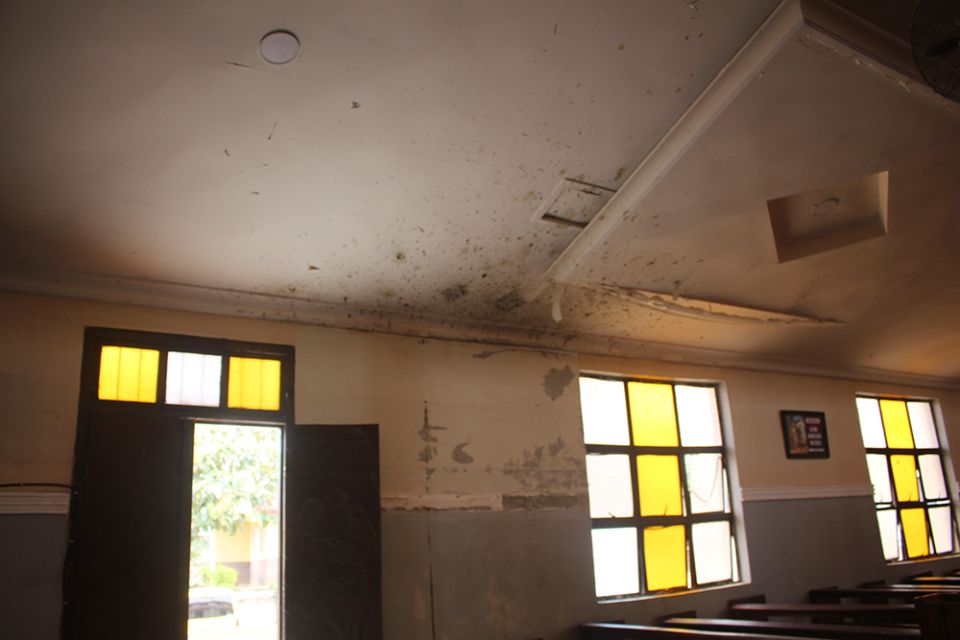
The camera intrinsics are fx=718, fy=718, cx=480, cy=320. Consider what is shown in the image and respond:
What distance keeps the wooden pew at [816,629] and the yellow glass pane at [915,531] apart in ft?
12.7

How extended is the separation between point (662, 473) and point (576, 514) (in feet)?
3.16

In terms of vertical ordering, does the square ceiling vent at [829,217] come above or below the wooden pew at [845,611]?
above

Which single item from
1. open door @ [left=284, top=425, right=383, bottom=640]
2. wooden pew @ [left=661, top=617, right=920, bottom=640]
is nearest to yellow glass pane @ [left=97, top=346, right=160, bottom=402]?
open door @ [left=284, top=425, right=383, bottom=640]

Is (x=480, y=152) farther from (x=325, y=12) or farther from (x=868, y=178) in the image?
(x=868, y=178)

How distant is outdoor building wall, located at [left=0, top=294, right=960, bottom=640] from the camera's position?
3.60 metres

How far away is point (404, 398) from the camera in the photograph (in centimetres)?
476

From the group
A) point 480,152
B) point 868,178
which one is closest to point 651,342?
point 868,178

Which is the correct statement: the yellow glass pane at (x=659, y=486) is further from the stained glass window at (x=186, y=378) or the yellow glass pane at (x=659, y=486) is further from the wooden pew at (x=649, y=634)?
the stained glass window at (x=186, y=378)

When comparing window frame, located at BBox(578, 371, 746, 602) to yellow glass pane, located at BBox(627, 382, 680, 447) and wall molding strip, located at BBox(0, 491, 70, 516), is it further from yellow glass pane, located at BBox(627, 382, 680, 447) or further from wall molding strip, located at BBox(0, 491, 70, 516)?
wall molding strip, located at BBox(0, 491, 70, 516)

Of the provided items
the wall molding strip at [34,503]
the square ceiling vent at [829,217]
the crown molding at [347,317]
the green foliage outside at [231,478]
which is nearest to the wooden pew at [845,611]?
the crown molding at [347,317]

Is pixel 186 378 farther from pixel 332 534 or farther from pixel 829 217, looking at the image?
pixel 829 217

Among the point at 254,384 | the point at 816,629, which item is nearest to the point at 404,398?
the point at 254,384

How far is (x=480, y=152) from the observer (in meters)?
3.72

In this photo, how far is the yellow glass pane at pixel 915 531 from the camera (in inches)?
283
